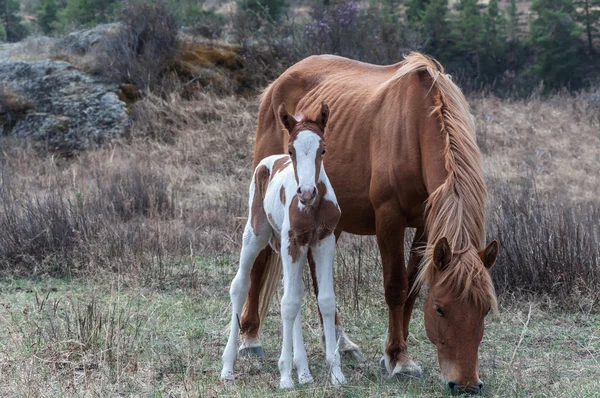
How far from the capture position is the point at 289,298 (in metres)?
4.09

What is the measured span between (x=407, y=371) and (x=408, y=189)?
111 centimetres

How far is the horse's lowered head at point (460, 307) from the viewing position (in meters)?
3.80

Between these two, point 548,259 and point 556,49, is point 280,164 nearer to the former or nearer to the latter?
point 548,259

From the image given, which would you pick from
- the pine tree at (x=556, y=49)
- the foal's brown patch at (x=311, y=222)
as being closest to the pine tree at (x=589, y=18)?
the pine tree at (x=556, y=49)

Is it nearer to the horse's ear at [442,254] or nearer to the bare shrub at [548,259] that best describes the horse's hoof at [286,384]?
the horse's ear at [442,254]

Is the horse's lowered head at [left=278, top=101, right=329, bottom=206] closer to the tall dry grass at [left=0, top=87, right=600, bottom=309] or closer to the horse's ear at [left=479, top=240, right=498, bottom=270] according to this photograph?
the horse's ear at [left=479, top=240, right=498, bottom=270]

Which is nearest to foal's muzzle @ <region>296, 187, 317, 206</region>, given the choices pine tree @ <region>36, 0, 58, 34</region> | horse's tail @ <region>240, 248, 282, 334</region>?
horse's tail @ <region>240, 248, 282, 334</region>

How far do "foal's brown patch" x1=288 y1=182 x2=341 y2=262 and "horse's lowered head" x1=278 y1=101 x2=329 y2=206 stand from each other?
0.19m

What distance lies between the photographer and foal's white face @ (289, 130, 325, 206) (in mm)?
3688

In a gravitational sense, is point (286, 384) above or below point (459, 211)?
below

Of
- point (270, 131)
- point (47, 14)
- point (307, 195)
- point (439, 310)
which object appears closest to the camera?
point (307, 195)

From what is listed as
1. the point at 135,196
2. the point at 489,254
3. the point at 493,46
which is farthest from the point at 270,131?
the point at 493,46

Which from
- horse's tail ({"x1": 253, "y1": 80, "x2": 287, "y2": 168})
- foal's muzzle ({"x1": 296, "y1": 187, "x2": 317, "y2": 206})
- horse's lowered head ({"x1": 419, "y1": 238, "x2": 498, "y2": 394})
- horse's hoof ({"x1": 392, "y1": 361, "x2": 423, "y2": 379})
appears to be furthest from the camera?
horse's tail ({"x1": 253, "y1": 80, "x2": 287, "y2": 168})

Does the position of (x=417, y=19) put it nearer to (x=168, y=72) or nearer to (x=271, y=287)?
(x=168, y=72)
